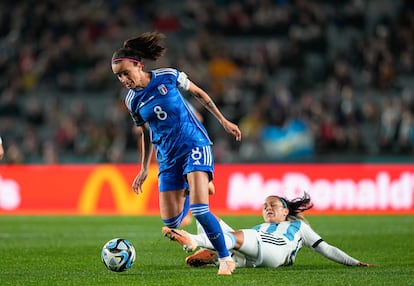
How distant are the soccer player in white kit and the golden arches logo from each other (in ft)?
36.4

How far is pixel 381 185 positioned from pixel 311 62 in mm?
6221

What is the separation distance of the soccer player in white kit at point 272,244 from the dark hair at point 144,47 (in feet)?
5.74

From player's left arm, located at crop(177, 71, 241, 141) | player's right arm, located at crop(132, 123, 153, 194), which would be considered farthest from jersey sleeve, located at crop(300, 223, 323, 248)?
player's right arm, located at crop(132, 123, 153, 194)

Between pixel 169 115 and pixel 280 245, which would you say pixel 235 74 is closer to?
pixel 280 245

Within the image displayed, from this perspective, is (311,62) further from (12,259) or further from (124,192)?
(12,259)

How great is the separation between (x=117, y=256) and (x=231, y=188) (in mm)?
11937

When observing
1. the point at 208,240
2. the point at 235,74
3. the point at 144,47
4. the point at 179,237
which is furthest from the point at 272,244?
the point at 235,74

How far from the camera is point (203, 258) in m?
9.58

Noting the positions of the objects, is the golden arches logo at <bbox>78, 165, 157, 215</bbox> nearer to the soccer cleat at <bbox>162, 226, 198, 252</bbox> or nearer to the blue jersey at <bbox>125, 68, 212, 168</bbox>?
the blue jersey at <bbox>125, 68, 212, 168</bbox>

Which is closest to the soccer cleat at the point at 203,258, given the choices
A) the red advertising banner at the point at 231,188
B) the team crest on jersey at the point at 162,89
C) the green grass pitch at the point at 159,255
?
the green grass pitch at the point at 159,255

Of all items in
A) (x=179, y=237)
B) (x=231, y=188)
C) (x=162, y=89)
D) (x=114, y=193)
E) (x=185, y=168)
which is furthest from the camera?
(x=114, y=193)

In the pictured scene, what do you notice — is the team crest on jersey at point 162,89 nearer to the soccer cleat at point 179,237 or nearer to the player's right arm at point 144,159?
the player's right arm at point 144,159

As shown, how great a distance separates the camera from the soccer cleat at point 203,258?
954cm

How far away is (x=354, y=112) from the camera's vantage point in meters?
23.5
